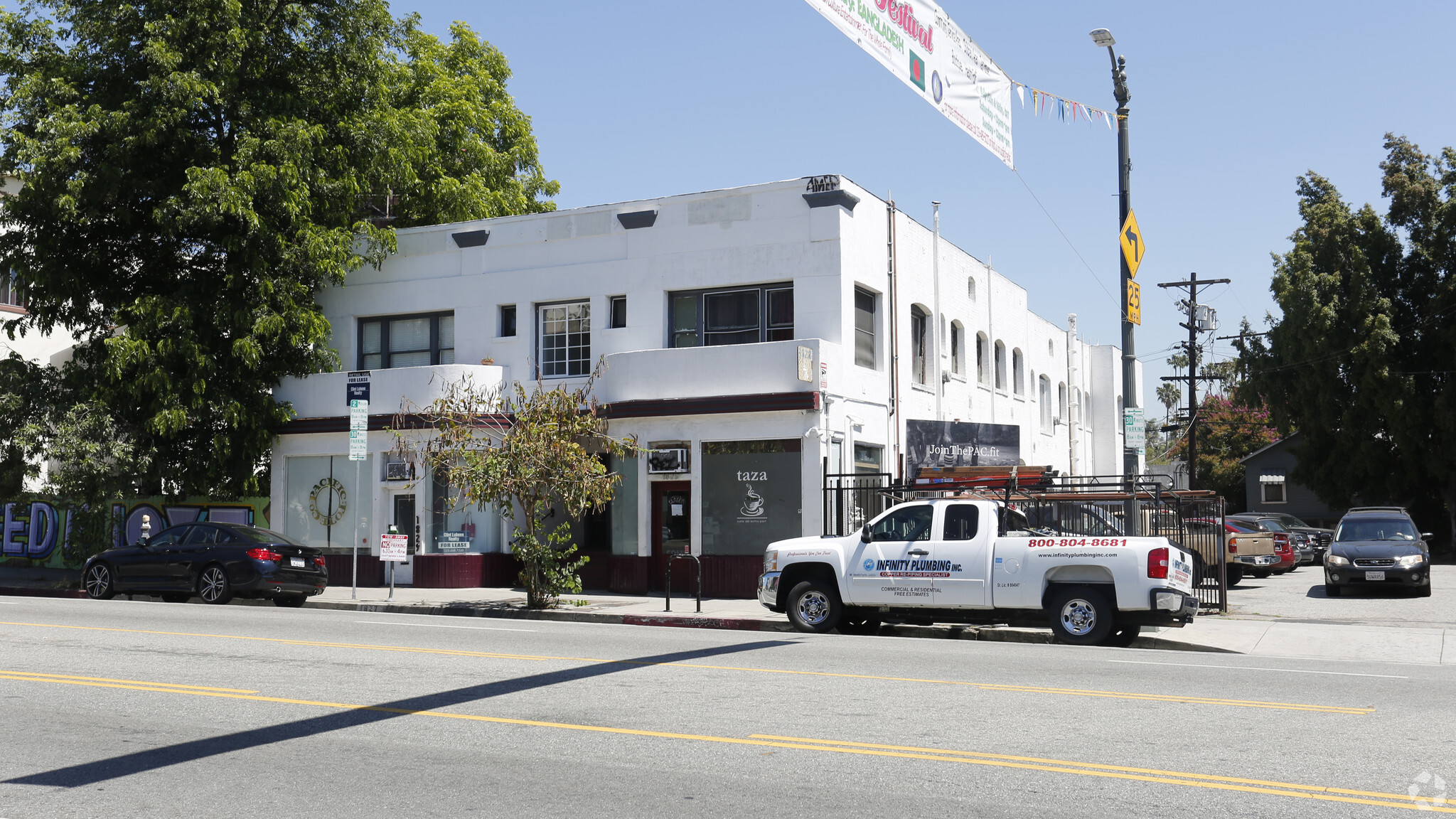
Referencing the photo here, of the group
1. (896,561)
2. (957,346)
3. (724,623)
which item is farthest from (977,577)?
(957,346)

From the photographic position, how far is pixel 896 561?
15516 millimetres

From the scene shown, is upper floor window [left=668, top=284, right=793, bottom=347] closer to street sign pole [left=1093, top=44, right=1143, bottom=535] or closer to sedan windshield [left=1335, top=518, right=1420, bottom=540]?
street sign pole [left=1093, top=44, right=1143, bottom=535]

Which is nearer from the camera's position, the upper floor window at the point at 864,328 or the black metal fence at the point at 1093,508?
the black metal fence at the point at 1093,508

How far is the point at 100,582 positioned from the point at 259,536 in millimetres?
3500

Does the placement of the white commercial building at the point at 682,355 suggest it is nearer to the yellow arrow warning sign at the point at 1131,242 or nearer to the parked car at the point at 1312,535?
the yellow arrow warning sign at the point at 1131,242

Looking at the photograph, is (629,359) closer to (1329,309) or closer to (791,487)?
(791,487)

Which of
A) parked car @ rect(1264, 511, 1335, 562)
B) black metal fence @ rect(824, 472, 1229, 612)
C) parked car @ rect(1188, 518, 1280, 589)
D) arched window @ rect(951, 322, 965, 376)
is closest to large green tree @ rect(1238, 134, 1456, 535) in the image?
parked car @ rect(1264, 511, 1335, 562)

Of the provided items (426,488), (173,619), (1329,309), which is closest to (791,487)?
(426,488)

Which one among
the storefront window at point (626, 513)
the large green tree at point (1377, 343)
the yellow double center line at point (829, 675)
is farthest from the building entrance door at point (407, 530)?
the large green tree at point (1377, 343)

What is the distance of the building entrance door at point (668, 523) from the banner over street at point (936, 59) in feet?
31.2

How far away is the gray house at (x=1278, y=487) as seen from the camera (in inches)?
1932

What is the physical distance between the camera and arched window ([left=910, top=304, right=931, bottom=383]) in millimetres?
25531

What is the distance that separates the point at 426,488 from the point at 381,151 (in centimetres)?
742

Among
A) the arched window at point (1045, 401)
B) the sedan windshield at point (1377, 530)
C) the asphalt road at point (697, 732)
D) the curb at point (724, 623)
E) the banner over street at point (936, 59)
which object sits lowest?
the curb at point (724, 623)
